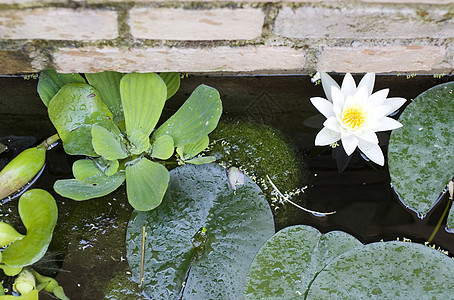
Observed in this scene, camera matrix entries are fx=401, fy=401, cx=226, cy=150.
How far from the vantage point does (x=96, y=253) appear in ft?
4.37

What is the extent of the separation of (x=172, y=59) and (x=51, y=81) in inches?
16.6

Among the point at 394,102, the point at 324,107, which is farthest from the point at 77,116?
the point at 394,102

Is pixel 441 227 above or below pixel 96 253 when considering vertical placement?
above

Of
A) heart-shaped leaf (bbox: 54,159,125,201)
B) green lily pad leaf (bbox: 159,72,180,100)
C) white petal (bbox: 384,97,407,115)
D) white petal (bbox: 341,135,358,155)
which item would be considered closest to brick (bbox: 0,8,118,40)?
green lily pad leaf (bbox: 159,72,180,100)

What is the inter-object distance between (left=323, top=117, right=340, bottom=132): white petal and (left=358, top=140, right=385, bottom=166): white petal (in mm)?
114

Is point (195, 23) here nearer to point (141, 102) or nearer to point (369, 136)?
point (141, 102)

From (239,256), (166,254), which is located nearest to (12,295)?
(166,254)

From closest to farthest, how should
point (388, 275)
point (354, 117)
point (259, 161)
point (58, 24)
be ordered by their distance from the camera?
point (58, 24) < point (388, 275) < point (354, 117) < point (259, 161)

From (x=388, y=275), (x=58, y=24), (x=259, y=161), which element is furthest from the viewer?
(x=259, y=161)

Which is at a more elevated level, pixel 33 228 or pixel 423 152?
pixel 423 152

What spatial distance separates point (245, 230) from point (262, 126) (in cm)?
41

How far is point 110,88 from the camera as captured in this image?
52.5 inches

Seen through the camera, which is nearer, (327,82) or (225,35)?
(225,35)

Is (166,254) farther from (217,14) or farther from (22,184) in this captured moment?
(217,14)
